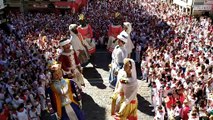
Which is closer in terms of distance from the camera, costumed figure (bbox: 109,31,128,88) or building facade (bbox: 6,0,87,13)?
costumed figure (bbox: 109,31,128,88)

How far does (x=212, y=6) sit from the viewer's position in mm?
30406

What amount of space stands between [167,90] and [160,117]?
143cm

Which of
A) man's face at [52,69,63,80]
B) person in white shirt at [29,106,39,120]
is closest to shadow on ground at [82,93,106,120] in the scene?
person in white shirt at [29,106,39,120]

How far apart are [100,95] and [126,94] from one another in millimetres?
4993

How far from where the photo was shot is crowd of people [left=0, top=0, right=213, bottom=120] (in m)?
10.5

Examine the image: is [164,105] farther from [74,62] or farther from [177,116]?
[74,62]

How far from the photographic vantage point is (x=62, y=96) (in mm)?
7375

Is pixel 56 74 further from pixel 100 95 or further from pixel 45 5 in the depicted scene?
pixel 45 5

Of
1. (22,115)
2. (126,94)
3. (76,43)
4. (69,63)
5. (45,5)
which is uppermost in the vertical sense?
(45,5)

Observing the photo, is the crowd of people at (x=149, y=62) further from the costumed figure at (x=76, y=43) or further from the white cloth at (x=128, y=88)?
the white cloth at (x=128, y=88)

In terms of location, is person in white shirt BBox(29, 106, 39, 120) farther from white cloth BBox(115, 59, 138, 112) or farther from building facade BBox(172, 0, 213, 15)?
building facade BBox(172, 0, 213, 15)

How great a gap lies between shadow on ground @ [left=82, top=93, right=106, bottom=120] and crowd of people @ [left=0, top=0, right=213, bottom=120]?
1380 mm

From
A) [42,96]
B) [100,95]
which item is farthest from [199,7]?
[42,96]

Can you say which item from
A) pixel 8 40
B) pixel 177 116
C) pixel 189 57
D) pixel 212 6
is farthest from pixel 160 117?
pixel 212 6
